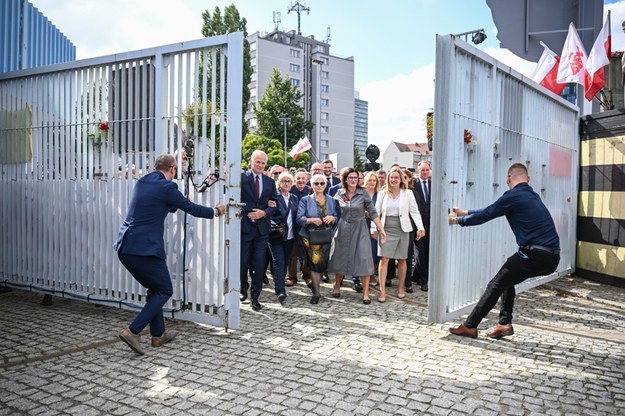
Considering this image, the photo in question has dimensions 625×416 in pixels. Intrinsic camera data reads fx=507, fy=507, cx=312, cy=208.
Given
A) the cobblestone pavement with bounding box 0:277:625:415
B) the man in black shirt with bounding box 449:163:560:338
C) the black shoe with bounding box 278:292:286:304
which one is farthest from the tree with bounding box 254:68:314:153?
the man in black shirt with bounding box 449:163:560:338

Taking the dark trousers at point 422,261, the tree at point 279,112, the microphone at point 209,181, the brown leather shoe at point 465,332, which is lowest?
the brown leather shoe at point 465,332

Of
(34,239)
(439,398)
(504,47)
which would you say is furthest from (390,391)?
(504,47)

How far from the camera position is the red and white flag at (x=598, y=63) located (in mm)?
10641

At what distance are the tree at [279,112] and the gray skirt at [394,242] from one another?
1795 inches

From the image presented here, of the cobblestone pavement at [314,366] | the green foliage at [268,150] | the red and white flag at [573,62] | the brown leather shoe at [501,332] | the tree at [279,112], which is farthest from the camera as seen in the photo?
the tree at [279,112]

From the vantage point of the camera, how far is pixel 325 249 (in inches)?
315

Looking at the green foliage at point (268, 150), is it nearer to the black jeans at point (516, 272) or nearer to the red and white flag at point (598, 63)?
the red and white flag at point (598, 63)

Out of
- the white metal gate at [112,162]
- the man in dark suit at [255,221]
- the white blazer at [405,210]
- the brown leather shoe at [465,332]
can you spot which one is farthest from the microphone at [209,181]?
the brown leather shoe at [465,332]

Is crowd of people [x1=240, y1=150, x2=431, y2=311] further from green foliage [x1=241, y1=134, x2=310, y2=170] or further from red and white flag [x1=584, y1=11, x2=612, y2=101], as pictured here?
green foliage [x1=241, y1=134, x2=310, y2=170]

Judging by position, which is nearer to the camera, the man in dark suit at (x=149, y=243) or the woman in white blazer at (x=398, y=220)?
the man in dark suit at (x=149, y=243)

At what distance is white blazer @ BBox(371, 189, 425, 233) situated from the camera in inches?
331

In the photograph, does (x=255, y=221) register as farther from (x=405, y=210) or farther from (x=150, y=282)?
(x=405, y=210)

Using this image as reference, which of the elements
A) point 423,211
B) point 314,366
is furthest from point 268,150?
point 314,366

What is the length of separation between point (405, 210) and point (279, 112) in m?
46.9
